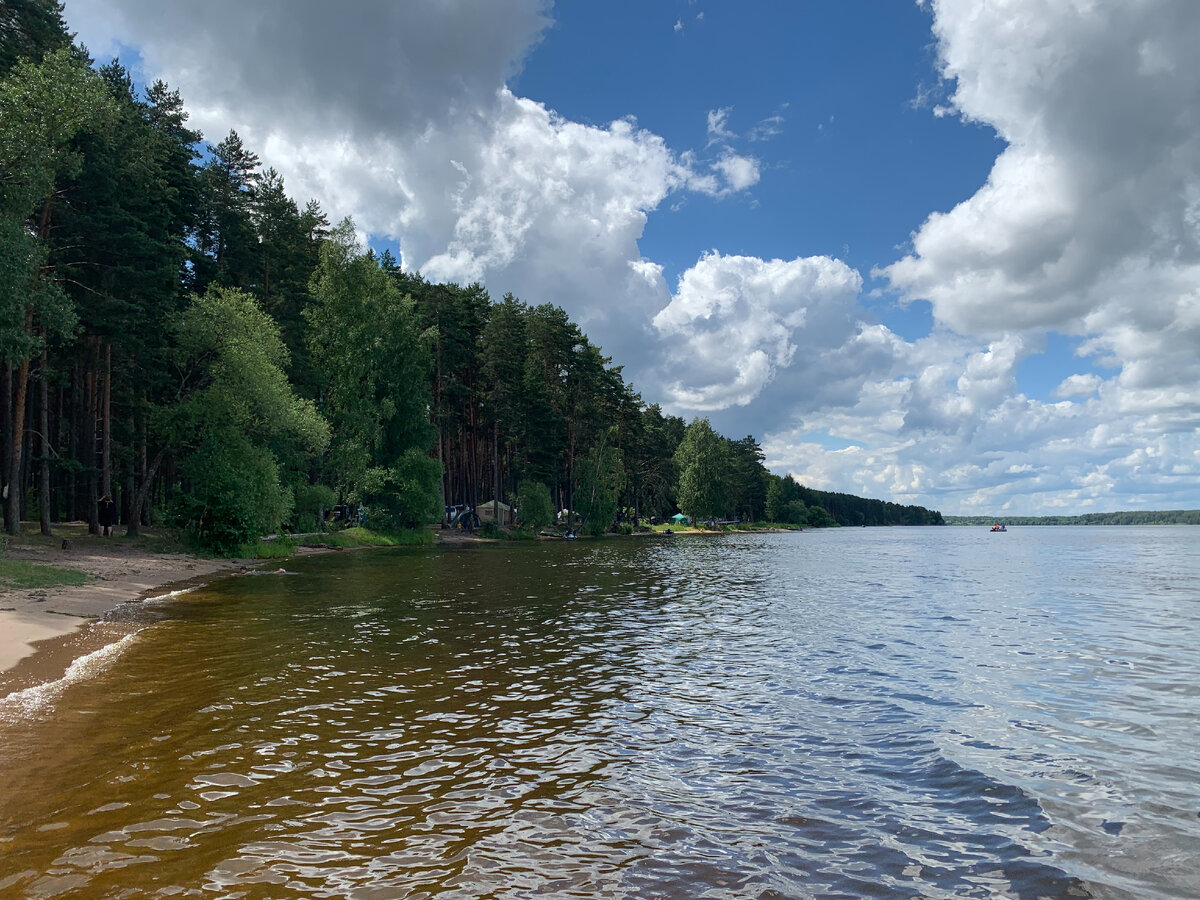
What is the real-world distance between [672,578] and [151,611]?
2203 centimetres

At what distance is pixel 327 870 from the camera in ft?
19.2

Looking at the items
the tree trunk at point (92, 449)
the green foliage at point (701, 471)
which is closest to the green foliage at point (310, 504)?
the tree trunk at point (92, 449)

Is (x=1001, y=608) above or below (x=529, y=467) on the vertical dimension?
below

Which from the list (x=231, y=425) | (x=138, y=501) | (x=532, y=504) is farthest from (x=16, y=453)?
(x=532, y=504)

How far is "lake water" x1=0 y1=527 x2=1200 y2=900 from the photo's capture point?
5.95 metres

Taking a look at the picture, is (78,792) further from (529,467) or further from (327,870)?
(529,467)

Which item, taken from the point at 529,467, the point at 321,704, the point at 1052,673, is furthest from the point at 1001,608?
the point at 529,467

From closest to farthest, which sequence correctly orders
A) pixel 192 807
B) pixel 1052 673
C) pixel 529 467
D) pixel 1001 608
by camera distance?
1. pixel 192 807
2. pixel 1052 673
3. pixel 1001 608
4. pixel 529 467

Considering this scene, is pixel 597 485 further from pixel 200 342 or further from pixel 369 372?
pixel 200 342

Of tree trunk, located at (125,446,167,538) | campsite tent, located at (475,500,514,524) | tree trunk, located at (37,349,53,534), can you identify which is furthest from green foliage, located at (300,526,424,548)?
tree trunk, located at (37,349,53,534)

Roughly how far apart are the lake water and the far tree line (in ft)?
65.4

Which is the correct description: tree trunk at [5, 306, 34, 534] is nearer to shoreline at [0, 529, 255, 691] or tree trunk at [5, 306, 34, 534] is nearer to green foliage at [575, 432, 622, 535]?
shoreline at [0, 529, 255, 691]

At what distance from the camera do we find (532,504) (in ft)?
249

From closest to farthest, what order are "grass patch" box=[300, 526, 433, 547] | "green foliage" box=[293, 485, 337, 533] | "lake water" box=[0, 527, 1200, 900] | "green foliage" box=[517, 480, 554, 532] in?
"lake water" box=[0, 527, 1200, 900] → "green foliage" box=[293, 485, 337, 533] → "grass patch" box=[300, 526, 433, 547] → "green foliage" box=[517, 480, 554, 532]
